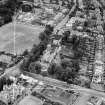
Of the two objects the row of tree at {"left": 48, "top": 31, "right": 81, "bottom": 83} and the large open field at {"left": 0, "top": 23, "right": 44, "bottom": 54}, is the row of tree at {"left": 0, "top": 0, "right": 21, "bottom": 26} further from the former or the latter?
the row of tree at {"left": 48, "top": 31, "right": 81, "bottom": 83}

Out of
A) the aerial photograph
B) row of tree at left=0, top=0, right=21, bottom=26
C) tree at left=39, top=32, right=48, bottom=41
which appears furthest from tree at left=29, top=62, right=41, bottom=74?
row of tree at left=0, top=0, right=21, bottom=26

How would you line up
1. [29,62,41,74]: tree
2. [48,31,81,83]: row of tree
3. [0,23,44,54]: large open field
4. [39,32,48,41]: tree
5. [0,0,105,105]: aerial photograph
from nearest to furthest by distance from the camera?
1. [0,0,105,105]: aerial photograph
2. [48,31,81,83]: row of tree
3. [29,62,41,74]: tree
4. [0,23,44,54]: large open field
5. [39,32,48,41]: tree

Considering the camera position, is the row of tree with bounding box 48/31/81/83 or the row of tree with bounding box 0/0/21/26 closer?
the row of tree with bounding box 48/31/81/83

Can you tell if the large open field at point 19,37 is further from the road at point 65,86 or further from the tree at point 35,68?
the road at point 65,86

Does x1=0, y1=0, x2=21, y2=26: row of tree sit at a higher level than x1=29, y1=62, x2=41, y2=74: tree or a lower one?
higher

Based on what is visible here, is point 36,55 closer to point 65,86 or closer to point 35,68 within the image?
point 35,68

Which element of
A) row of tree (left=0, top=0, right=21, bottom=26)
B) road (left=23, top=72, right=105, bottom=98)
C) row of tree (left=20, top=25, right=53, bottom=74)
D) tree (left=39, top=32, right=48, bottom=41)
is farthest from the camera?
row of tree (left=0, top=0, right=21, bottom=26)

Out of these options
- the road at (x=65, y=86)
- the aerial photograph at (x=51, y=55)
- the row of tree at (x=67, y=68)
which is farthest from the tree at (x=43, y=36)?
the road at (x=65, y=86)

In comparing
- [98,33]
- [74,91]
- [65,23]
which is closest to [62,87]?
[74,91]

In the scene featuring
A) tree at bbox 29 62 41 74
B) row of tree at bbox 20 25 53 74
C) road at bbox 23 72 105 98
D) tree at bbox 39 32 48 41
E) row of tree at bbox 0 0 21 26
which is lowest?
road at bbox 23 72 105 98

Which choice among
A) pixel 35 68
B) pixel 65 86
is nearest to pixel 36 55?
pixel 35 68
